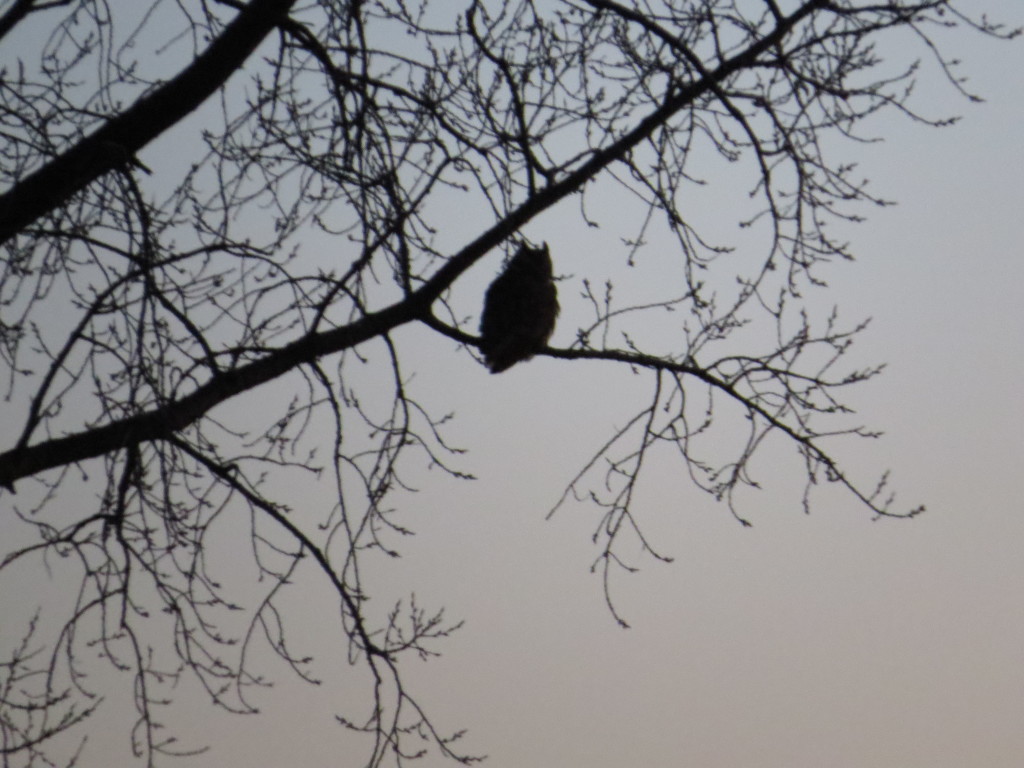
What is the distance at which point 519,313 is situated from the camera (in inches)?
230

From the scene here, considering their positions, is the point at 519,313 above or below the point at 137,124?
above

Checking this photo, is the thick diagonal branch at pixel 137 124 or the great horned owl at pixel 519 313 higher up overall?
the great horned owl at pixel 519 313

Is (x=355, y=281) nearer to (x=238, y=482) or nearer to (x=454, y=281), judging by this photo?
(x=454, y=281)

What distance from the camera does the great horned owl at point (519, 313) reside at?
18.6 feet

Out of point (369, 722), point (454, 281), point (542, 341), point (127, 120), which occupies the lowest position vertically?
point (369, 722)

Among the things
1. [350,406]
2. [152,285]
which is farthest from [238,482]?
[152,285]

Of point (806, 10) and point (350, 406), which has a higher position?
point (806, 10)

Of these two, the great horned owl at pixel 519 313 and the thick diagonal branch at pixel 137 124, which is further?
the great horned owl at pixel 519 313

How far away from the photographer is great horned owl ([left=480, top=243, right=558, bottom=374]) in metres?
5.68

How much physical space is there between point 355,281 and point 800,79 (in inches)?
68.7

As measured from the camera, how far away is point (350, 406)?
14.1 feet

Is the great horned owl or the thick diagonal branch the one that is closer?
the thick diagonal branch

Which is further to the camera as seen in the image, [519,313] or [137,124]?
[519,313]

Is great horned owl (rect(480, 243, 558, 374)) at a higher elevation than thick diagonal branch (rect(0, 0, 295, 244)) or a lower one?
higher
